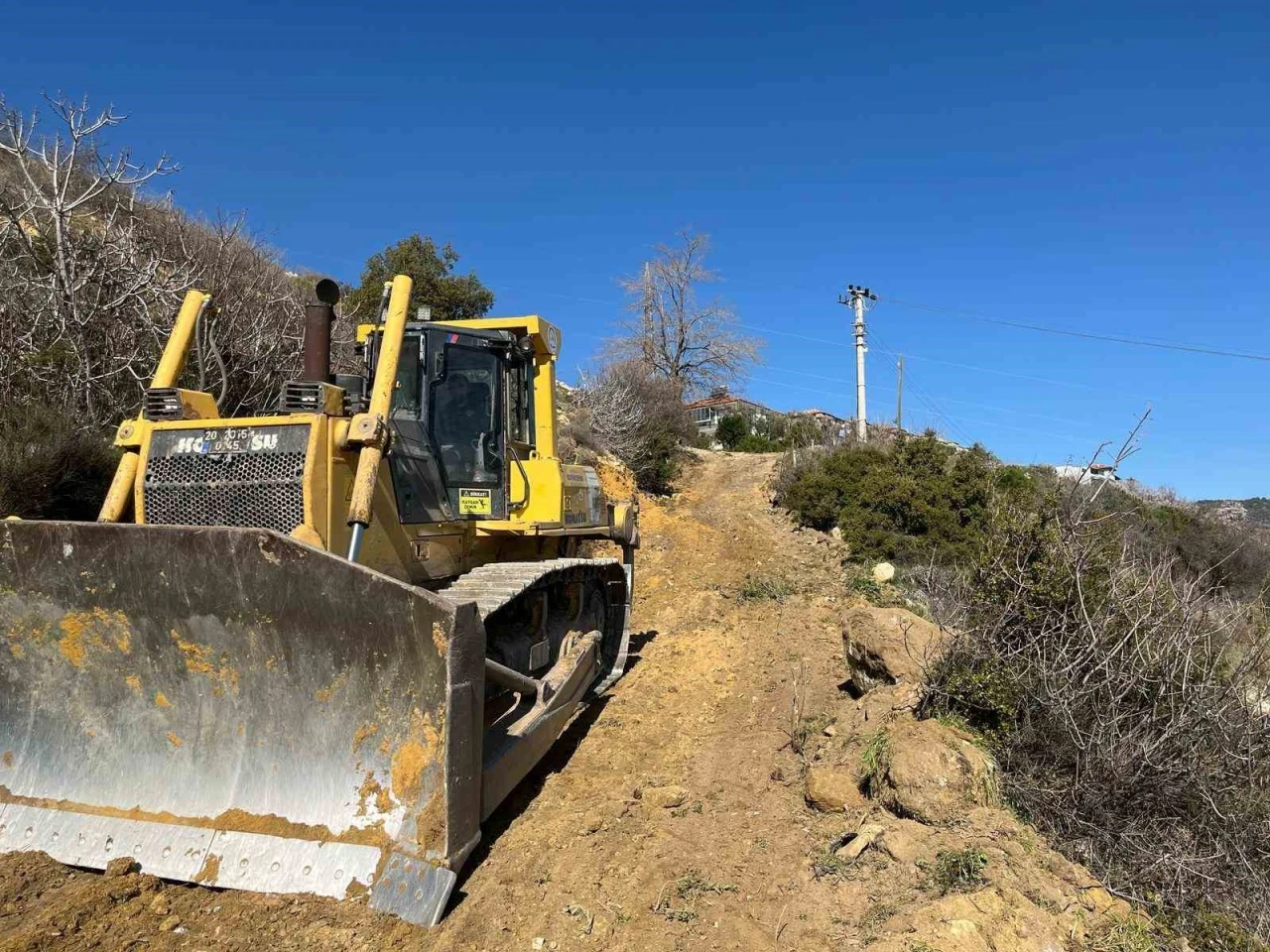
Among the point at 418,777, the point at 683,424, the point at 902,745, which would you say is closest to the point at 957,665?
the point at 902,745

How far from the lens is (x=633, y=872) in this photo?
4.08 m

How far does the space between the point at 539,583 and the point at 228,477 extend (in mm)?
2124

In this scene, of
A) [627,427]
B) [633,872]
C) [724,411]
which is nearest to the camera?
[633,872]

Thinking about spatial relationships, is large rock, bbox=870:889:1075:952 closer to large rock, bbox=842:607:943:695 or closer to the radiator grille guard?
large rock, bbox=842:607:943:695

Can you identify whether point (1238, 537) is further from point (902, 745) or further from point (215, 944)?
point (215, 944)

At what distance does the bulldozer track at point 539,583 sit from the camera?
15.3 feet

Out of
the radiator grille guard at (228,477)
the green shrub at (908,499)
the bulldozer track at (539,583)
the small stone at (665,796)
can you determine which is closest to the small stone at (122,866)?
the radiator grille guard at (228,477)

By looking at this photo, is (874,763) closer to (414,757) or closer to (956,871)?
(956,871)

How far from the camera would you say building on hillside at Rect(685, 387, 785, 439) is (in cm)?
3706

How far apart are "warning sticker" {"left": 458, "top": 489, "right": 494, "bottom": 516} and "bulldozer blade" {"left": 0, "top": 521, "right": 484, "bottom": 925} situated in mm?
2137

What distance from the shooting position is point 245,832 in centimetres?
366

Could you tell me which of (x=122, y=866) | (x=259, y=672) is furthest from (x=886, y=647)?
(x=122, y=866)

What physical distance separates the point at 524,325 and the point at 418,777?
3.99 m

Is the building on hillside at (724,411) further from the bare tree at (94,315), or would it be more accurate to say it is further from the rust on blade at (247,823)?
the rust on blade at (247,823)
